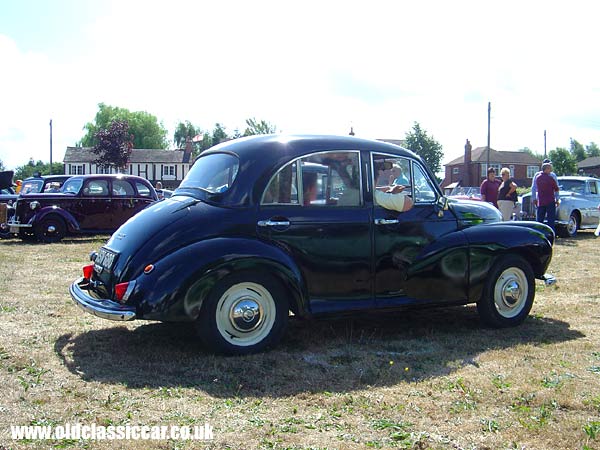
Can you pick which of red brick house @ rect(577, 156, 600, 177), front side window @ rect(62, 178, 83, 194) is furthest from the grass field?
red brick house @ rect(577, 156, 600, 177)

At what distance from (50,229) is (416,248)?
12372 mm

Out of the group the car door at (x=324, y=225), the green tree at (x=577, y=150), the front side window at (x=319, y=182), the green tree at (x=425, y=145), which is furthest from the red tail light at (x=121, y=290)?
the green tree at (x=577, y=150)

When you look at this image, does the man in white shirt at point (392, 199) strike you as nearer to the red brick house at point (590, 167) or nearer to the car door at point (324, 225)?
the car door at point (324, 225)

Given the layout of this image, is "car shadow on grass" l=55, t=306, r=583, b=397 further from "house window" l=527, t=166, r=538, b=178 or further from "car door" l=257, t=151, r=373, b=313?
"house window" l=527, t=166, r=538, b=178

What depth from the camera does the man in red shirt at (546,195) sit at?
14.8m

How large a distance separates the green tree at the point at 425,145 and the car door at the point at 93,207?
5813cm

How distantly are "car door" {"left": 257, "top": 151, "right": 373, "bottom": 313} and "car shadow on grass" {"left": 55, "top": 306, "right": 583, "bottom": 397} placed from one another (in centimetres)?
48

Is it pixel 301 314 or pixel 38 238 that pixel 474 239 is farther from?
pixel 38 238

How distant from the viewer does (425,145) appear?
236ft

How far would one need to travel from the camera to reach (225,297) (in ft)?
16.3

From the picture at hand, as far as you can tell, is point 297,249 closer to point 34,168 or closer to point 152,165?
point 152,165

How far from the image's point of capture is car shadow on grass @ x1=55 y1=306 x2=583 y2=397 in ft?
14.8

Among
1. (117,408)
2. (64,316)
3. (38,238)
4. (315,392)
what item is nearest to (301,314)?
(315,392)

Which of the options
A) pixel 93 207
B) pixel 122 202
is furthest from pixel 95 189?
pixel 122 202
